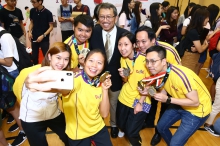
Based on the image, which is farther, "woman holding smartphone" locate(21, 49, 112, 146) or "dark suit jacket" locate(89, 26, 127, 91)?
"dark suit jacket" locate(89, 26, 127, 91)

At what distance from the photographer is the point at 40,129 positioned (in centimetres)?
172

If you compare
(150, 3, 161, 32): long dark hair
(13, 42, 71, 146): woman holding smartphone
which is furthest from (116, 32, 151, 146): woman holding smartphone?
(150, 3, 161, 32): long dark hair

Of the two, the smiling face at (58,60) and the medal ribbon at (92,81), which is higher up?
the smiling face at (58,60)

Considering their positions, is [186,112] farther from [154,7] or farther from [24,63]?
[154,7]

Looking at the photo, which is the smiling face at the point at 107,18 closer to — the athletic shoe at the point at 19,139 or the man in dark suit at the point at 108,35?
the man in dark suit at the point at 108,35

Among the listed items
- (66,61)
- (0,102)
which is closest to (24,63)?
(0,102)

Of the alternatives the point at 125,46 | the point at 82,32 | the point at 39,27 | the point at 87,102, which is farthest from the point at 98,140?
the point at 39,27

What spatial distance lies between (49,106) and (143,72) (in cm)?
95

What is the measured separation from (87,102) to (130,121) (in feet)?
2.40

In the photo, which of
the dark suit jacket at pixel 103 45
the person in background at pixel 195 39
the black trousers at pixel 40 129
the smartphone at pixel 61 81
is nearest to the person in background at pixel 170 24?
the person in background at pixel 195 39

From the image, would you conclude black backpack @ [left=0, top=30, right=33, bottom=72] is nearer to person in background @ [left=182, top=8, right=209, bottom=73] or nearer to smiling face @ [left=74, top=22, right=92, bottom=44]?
smiling face @ [left=74, top=22, right=92, bottom=44]

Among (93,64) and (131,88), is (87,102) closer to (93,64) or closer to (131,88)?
(93,64)

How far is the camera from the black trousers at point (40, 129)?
1.66m

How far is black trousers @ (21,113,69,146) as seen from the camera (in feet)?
5.46
